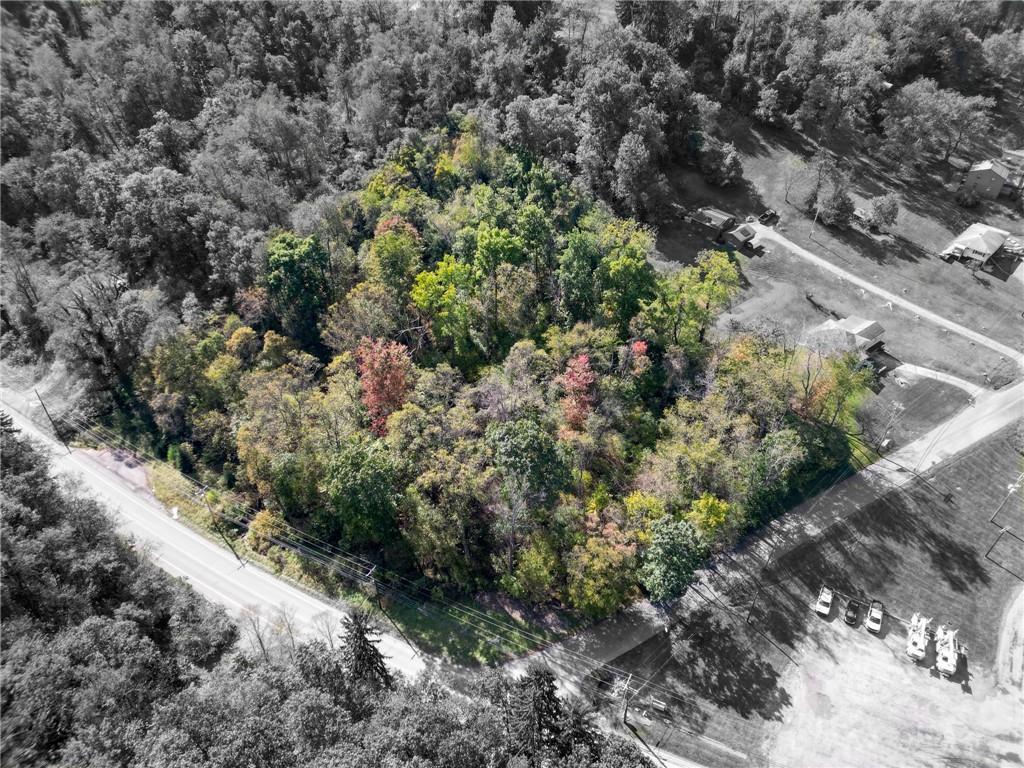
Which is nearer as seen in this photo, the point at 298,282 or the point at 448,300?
the point at 448,300

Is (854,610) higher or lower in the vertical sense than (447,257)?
lower

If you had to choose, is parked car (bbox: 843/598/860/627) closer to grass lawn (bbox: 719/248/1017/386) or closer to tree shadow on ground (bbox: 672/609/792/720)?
tree shadow on ground (bbox: 672/609/792/720)

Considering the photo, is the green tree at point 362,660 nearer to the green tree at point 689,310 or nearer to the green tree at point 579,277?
the green tree at point 579,277

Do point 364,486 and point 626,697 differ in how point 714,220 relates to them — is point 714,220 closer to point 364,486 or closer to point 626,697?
point 364,486

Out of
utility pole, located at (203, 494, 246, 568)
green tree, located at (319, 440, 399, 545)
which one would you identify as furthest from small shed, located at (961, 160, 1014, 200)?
utility pole, located at (203, 494, 246, 568)

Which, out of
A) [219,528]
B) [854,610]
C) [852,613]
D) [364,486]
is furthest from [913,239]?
[219,528]

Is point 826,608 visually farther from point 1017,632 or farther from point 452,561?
point 452,561
